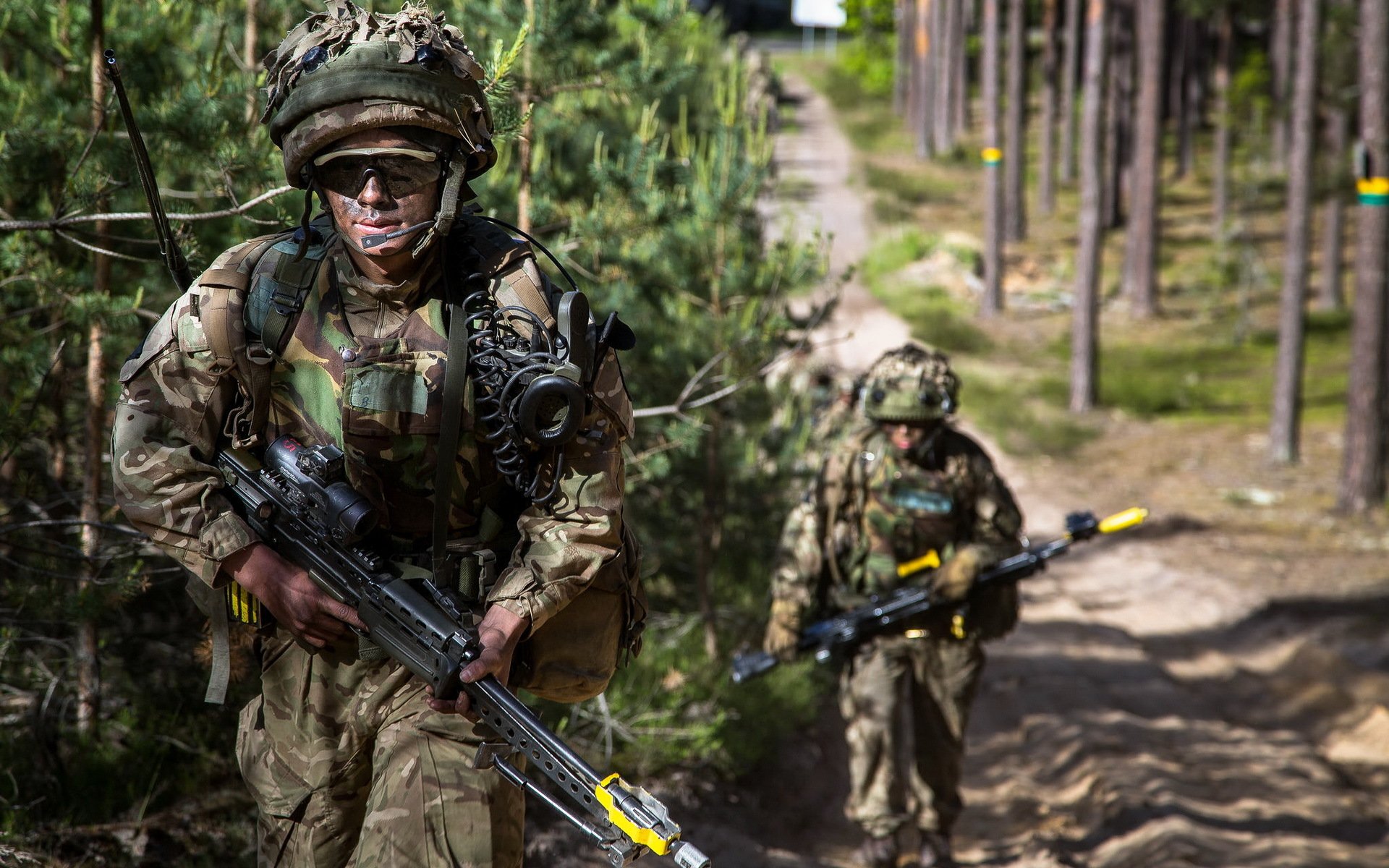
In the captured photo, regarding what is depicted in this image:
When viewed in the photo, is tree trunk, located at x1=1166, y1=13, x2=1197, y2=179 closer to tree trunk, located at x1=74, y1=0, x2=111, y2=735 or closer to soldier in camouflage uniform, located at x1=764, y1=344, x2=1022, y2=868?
soldier in camouflage uniform, located at x1=764, y1=344, x2=1022, y2=868

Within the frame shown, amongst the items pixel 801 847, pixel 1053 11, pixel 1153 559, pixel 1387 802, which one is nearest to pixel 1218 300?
pixel 1053 11

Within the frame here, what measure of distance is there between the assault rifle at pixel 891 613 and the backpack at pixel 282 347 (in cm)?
289

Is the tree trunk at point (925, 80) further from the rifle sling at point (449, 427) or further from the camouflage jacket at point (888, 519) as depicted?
the rifle sling at point (449, 427)

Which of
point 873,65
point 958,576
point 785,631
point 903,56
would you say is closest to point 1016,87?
point 958,576

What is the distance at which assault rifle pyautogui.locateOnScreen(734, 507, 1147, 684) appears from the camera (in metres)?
5.66

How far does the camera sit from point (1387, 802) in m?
6.98

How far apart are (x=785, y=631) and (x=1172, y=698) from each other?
154 inches

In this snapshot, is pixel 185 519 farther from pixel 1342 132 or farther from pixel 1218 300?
pixel 1342 132

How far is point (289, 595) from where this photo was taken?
2613mm

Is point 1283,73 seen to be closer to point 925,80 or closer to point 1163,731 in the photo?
point 925,80

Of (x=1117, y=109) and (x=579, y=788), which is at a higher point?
(x=1117, y=109)

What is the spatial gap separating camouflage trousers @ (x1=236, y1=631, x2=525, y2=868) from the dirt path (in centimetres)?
288

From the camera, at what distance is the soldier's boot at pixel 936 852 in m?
5.92

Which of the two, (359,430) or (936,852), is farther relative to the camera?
(936,852)
